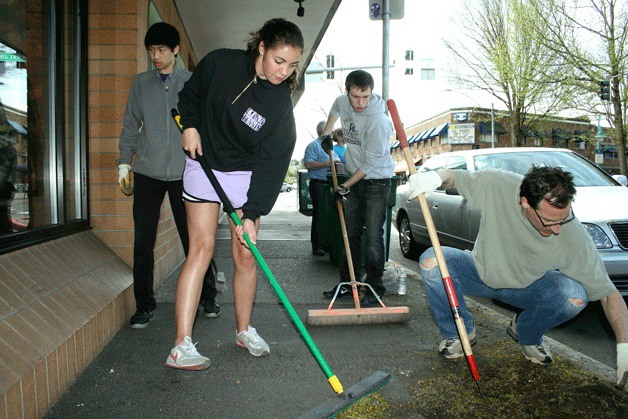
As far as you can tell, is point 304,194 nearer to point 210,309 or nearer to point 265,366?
point 210,309

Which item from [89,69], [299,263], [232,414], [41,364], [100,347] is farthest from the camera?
[299,263]

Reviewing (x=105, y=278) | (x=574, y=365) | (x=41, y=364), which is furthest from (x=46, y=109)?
(x=574, y=365)

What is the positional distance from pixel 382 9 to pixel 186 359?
5.44 metres

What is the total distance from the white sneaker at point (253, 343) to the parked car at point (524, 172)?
1.71 meters

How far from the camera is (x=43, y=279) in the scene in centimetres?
281

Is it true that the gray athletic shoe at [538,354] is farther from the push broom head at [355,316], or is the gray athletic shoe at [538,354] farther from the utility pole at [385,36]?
the utility pole at [385,36]

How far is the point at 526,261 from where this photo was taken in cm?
312

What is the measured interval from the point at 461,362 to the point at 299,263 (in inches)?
140

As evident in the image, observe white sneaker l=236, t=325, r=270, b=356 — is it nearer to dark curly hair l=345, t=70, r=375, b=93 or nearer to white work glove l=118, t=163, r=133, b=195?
white work glove l=118, t=163, r=133, b=195

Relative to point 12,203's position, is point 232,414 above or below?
below

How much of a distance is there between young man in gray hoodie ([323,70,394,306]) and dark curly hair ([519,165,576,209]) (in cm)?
176

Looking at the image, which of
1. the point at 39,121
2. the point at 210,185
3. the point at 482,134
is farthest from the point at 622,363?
the point at 482,134

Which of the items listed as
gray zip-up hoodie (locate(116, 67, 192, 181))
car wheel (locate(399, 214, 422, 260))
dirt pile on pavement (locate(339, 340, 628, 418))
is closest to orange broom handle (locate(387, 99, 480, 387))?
dirt pile on pavement (locate(339, 340, 628, 418))

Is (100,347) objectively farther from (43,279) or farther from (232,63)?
(232,63)
